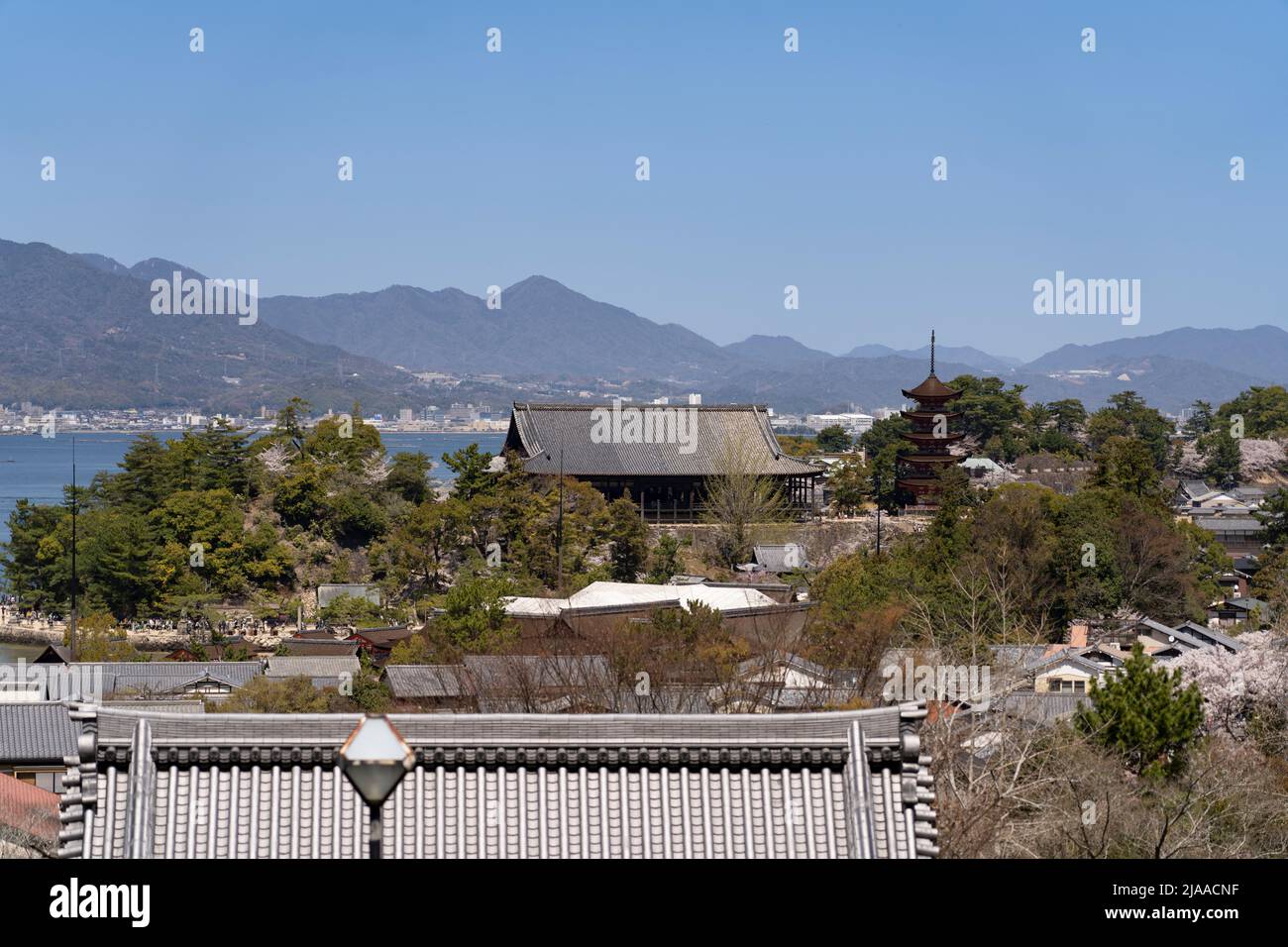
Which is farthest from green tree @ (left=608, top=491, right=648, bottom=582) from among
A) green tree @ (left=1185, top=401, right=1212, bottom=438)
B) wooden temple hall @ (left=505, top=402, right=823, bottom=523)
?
green tree @ (left=1185, top=401, right=1212, bottom=438)

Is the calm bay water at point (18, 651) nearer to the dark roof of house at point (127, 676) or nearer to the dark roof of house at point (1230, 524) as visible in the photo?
the dark roof of house at point (127, 676)

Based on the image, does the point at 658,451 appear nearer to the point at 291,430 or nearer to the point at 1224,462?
the point at 291,430

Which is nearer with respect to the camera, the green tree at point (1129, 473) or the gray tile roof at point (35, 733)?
the gray tile roof at point (35, 733)

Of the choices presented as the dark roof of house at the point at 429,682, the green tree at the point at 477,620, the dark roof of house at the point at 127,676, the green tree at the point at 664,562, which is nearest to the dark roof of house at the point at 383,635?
the dark roof of house at the point at 127,676

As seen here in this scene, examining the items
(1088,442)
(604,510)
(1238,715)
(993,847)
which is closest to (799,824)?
(993,847)

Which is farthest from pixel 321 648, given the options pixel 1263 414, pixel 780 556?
pixel 1263 414

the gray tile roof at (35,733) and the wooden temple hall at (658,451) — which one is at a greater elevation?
the wooden temple hall at (658,451)

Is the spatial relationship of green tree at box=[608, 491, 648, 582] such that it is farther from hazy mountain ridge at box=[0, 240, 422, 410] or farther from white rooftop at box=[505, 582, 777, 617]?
hazy mountain ridge at box=[0, 240, 422, 410]
